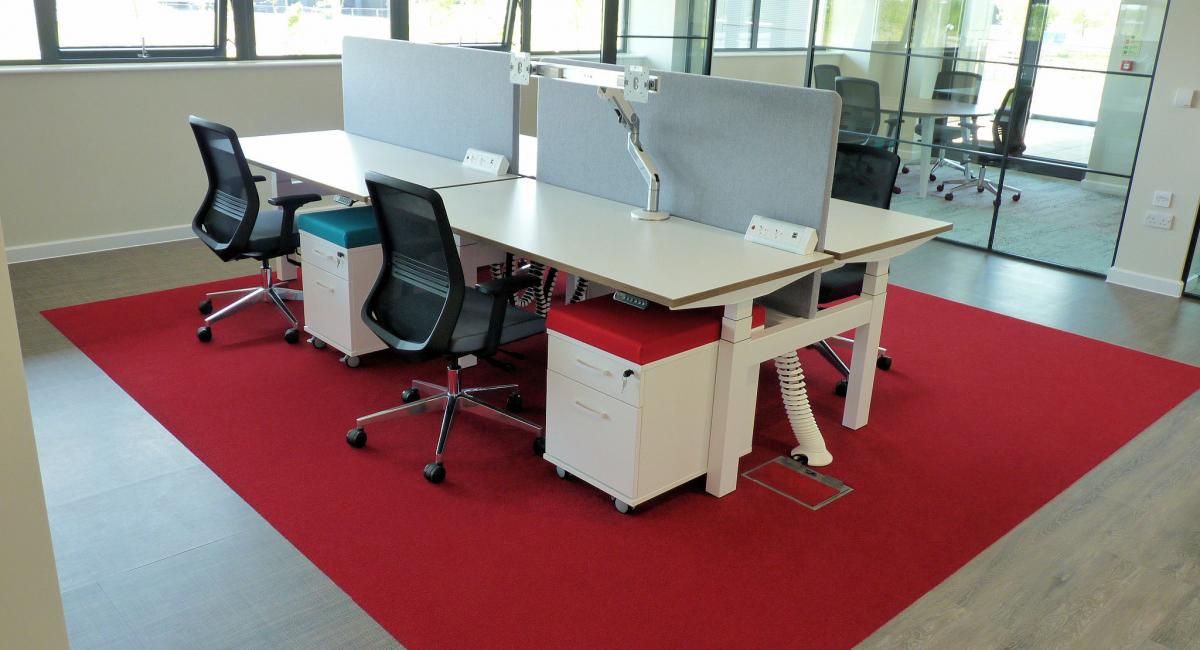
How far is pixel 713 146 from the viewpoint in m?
3.16

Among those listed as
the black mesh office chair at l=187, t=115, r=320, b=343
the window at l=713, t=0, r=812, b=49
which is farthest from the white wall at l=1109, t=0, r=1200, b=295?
the black mesh office chair at l=187, t=115, r=320, b=343

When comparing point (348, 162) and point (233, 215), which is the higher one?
point (348, 162)

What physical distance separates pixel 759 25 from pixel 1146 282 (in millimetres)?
3390

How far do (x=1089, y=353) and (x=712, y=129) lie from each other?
2.25 meters

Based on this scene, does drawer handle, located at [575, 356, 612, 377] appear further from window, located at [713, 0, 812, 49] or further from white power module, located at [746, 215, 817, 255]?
window, located at [713, 0, 812, 49]

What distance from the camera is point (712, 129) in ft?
10.3

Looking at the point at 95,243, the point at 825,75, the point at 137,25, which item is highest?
the point at 137,25

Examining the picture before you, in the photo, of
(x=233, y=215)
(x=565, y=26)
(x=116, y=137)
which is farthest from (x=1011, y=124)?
(x=116, y=137)

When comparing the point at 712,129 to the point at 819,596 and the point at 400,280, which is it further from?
the point at 819,596

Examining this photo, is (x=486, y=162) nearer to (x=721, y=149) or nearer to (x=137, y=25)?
(x=721, y=149)

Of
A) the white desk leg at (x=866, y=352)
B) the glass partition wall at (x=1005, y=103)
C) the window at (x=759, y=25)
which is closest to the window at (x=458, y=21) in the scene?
the window at (x=759, y=25)

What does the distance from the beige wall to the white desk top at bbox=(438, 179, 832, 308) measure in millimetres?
1526

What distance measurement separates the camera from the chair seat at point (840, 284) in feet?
11.8

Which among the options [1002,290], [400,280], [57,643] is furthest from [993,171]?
[57,643]
